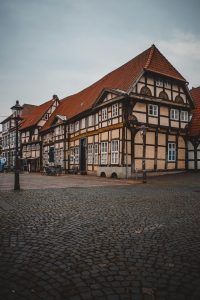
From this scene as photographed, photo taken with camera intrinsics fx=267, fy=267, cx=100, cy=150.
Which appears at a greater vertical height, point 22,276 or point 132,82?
point 132,82

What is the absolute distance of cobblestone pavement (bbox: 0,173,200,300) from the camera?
9.50ft

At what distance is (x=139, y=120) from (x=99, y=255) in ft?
61.2

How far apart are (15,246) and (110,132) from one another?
19.2 metres

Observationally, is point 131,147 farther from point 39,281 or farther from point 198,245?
point 39,281

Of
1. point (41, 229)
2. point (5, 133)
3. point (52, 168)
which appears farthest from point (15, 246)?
point (5, 133)

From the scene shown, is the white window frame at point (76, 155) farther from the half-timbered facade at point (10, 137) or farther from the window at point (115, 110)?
the half-timbered facade at point (10, 137)

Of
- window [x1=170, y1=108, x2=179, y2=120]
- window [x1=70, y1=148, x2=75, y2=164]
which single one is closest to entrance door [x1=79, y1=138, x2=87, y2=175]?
window [x1=70, y1=148, x2=75, y2=164]

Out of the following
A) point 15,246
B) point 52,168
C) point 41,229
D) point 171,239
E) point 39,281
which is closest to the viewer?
point 39,281

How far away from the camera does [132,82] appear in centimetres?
2123

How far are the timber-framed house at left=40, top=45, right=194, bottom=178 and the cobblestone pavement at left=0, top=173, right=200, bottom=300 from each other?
14.5 meters

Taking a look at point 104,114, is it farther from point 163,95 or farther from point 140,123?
point 163,95

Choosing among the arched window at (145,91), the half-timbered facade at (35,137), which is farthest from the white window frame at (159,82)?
the half-timbered facade at (35,137)

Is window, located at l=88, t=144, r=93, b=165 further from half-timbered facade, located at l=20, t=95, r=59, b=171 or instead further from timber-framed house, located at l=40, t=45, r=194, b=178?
half-timbered facade, located at l=20, t=95, r=59, b=171

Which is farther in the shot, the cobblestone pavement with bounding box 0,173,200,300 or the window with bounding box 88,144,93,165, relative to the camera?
the window with bounding box 88,144,93,165
